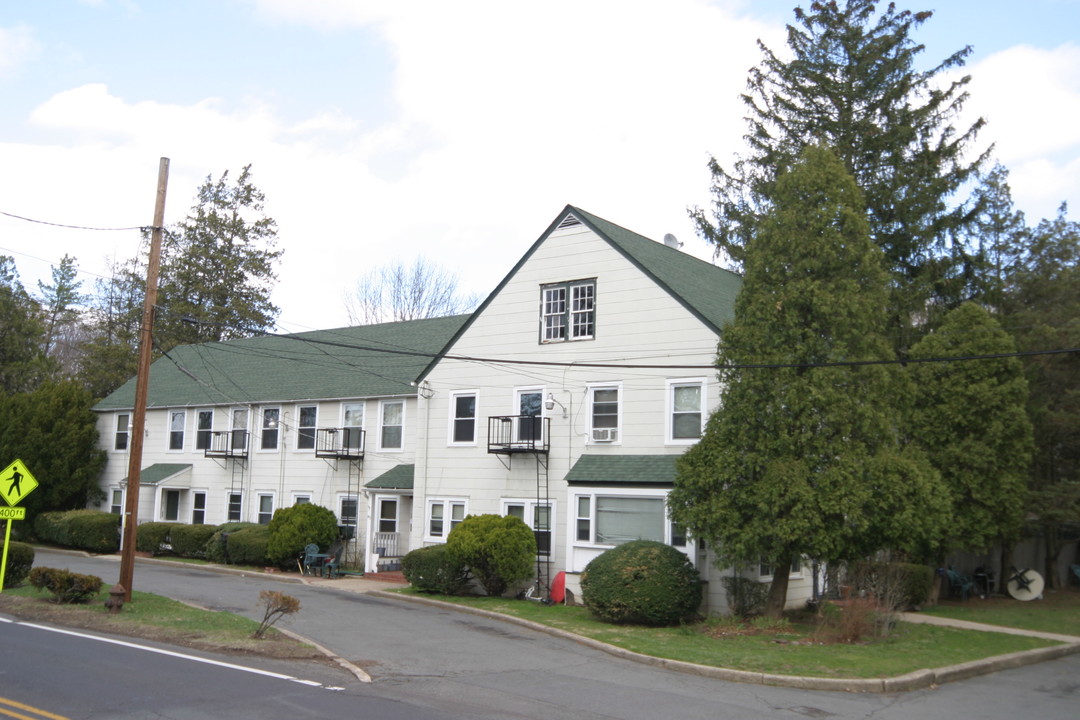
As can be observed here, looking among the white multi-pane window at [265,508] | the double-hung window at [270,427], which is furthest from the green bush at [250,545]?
the double-hung window at [270,427]

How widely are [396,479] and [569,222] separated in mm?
9660

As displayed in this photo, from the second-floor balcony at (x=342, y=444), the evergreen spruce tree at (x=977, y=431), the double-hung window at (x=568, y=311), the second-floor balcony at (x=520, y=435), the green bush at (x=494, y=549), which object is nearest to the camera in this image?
the green bush at (x=494, y=549)

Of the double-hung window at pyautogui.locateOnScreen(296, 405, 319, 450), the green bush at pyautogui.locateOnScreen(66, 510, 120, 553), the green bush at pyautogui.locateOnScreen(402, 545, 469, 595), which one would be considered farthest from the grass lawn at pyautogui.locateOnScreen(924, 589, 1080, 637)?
the green bush at pyautogui.locateOnScreen(66, 510, 120, 553)

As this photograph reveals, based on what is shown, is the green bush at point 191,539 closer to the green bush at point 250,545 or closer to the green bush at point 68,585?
the green bush at point 250,545

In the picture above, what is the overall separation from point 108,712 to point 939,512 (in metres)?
15.3

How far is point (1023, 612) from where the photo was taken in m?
23.9

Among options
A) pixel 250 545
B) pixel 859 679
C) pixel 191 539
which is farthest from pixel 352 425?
pixel 859 679

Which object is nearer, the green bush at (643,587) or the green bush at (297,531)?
the green bush at (643,587)

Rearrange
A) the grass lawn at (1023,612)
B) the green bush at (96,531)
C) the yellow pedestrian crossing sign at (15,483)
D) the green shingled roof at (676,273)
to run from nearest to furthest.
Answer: the yellow pedestrian crossing sign at (15,483) < the grass lawn at (1023,612) < the green shingled roof at (676,273) < the green bush at (96,531)

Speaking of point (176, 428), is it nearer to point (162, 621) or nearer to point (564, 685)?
point (162, 621)

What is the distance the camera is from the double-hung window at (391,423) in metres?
29.6

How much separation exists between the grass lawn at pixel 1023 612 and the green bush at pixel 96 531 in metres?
27.9

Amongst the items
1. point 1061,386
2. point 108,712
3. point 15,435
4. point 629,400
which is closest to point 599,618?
point 629,400

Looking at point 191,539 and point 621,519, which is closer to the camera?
point 621,519
